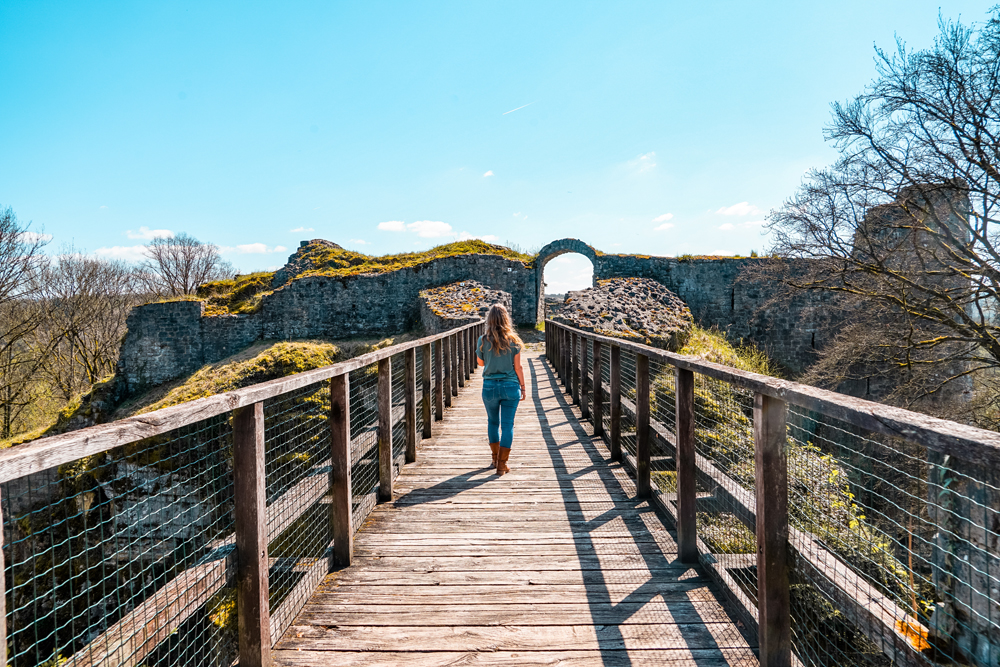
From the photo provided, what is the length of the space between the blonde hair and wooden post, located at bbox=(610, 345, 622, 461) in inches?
33.0

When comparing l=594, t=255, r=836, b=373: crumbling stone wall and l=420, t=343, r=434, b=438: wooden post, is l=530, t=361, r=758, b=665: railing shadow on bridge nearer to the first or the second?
l=420, t=343, r=434, b=438: wooden post

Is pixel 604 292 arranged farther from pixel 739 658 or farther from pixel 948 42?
pixel 739 658

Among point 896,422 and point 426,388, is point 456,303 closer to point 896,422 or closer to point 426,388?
point 426,388

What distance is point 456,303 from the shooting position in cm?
1652

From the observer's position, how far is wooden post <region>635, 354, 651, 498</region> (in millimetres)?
3482

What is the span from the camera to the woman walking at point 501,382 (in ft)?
14.3

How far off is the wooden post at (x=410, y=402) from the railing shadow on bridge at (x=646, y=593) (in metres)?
1.41

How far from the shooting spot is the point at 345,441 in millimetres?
2748

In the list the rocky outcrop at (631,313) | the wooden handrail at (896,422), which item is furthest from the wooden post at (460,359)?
the wooden handrail at (896,422)

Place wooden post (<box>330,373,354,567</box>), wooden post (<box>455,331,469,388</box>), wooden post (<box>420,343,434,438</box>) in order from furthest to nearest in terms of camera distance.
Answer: wooden post (<box>455,331,469,388</box>)
wooden post (<box>420,343,434,438</box>)
wooden post (<box>330,373,354,567</box>)

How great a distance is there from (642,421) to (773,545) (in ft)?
5.37

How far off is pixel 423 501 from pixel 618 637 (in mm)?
1899

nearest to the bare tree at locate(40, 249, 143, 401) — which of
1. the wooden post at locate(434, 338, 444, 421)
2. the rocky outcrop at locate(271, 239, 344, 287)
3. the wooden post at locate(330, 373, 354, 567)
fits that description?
the rocky outcrop at locate(271, 239, 344, 287)

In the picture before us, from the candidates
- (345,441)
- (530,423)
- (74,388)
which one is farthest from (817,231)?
(74,388)
